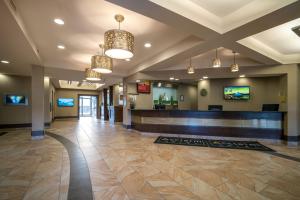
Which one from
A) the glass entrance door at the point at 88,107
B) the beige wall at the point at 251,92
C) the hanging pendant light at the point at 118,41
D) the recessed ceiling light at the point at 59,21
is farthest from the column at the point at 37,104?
the glass entrance door at the point at 88,107

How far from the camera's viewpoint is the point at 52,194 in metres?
2.34

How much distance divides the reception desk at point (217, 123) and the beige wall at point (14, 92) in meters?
6.98

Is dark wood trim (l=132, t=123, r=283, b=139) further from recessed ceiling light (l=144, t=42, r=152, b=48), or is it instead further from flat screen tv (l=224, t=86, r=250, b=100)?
recessed ceiling light (l=144, t=42, r=152, b=48)

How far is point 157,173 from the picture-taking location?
306 centimetres

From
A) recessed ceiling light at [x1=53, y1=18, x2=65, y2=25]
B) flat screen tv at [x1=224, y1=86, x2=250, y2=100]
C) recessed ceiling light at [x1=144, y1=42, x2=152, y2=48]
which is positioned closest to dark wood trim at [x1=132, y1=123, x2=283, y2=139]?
flat screen tv at [x1=224, y1=86, x2=250, y2=100]

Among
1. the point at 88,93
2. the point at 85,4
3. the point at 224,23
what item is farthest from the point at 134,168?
the point at 88,93

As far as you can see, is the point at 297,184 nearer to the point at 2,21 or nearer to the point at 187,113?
the point at 187,113

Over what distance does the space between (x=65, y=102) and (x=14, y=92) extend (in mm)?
6264

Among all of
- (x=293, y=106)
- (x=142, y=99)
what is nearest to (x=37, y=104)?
(x=142, y=99)

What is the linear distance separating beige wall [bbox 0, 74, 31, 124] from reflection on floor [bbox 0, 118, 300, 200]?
4998mm

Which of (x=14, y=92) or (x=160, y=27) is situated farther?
(x=14, y=92)

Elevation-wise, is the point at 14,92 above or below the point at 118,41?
below

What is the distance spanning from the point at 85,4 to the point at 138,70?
424 centimetres

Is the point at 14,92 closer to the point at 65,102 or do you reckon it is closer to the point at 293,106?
the point at 65,102
